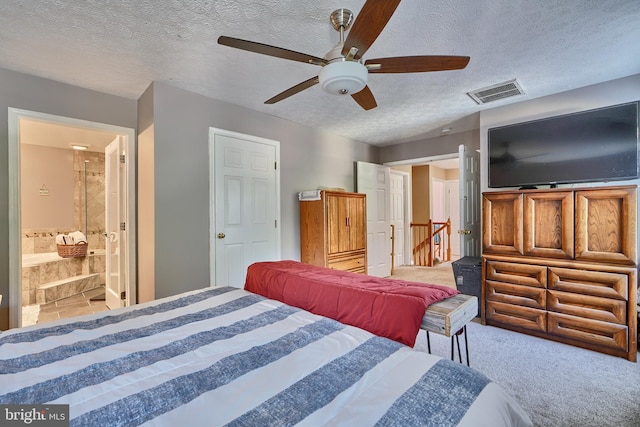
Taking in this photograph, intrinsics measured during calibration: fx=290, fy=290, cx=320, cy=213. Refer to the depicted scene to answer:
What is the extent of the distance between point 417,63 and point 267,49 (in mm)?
836

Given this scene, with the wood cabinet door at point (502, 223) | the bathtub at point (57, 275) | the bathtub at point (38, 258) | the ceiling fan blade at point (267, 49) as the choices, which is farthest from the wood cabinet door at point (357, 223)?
the bathtub at point (38, 258)

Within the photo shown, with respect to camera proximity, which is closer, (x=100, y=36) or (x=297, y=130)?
(x=100, y=36)

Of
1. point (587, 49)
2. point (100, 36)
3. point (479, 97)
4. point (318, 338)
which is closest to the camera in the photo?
point (318, 338)

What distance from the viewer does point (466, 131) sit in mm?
4289

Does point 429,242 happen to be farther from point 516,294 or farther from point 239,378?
point 239,378

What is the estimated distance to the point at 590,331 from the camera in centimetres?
244

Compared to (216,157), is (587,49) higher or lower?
higher

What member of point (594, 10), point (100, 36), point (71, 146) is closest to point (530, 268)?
point (594, 10)

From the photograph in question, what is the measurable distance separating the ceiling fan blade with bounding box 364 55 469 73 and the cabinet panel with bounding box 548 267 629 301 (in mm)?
2142

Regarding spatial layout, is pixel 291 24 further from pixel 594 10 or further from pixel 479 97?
pixel 479 97

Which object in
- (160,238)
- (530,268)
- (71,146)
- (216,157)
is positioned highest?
(71,146)

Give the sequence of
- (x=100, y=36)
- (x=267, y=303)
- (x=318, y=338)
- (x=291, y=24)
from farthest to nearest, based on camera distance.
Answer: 1. (x=100, y=36)
2. (x=291, y=24)
3. (x=267, y=303)
4. (x=318, y=338)

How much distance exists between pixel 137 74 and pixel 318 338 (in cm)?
272

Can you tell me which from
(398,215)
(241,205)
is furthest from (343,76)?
(398,215)
